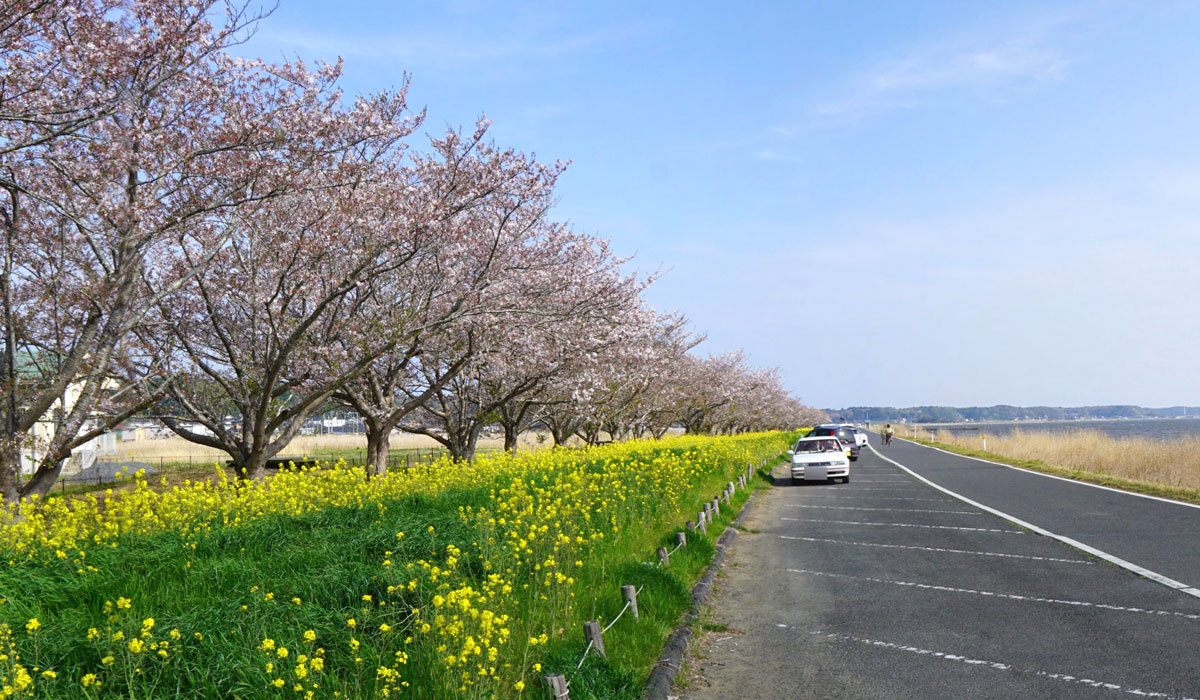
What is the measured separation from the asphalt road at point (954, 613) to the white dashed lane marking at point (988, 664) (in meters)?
0.01

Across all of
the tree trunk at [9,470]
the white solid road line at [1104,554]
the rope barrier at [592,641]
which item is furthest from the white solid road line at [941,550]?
the tree trunk at [9,470]

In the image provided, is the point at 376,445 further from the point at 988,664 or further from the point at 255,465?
the point at 988,664

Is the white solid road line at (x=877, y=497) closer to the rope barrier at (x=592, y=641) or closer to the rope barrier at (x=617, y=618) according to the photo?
the rope barrier at (x=592, y=641)

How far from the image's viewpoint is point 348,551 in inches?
270

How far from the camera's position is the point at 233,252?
14.6m

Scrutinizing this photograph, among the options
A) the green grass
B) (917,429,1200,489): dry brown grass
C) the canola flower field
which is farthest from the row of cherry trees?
(917,429,1200,489): dry brown grass

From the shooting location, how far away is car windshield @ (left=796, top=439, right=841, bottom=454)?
25297 mm

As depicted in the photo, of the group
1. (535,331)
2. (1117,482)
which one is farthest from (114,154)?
(1117,482)

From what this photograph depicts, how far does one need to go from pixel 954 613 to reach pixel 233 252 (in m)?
13.2

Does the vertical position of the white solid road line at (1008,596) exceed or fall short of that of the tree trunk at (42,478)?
it falls short

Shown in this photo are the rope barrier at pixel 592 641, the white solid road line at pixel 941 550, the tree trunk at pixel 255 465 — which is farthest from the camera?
the tree trunk at pixel 255 465

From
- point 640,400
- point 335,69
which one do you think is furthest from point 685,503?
point 640,400

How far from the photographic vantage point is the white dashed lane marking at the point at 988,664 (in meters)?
5.24

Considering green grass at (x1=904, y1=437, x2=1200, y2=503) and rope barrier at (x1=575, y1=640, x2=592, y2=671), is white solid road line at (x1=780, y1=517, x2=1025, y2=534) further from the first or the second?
rope barrier at (x1=575, y1=640, x2=592, y2=671)
